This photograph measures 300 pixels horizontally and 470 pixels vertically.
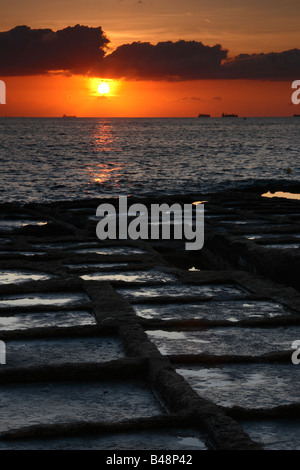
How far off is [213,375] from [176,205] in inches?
477

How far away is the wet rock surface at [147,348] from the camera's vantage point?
12.7 ft

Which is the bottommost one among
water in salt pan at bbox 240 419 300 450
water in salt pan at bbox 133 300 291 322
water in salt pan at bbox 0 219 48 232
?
water in salt pan at bbox 0 219 48 232

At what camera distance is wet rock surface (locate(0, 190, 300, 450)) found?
3867mm

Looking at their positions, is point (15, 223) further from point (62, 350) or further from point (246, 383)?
point (246, 383)

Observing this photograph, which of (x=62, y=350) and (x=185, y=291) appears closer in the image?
(x=62, y=350)

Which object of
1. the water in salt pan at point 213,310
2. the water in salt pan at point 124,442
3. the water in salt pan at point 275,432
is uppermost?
the water in salt pan at point 213,310

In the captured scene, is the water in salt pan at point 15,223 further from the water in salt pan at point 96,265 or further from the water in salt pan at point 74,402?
the water in salt pan at point 74,402

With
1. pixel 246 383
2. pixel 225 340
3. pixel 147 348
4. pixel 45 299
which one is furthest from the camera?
pixel 45 299

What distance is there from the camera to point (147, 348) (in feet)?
17.0

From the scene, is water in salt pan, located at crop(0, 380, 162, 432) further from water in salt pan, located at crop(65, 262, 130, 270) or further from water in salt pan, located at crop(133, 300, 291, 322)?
water in salt pan, located at crop(65, 262, 130, 270)

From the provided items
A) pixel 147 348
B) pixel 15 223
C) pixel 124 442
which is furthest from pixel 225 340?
pixel 15 223

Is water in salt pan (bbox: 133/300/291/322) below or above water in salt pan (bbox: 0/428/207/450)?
above

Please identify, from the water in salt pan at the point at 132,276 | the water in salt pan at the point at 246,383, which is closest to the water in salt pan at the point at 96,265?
the water in salt pan at the point at 132,276

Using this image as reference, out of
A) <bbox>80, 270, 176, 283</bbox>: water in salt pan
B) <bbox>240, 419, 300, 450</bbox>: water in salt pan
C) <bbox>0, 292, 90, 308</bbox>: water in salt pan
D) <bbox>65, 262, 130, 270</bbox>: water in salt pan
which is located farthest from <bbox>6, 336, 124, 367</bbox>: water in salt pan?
<bbox>65, 262, 130, 270</bbox>: water in salt pan
